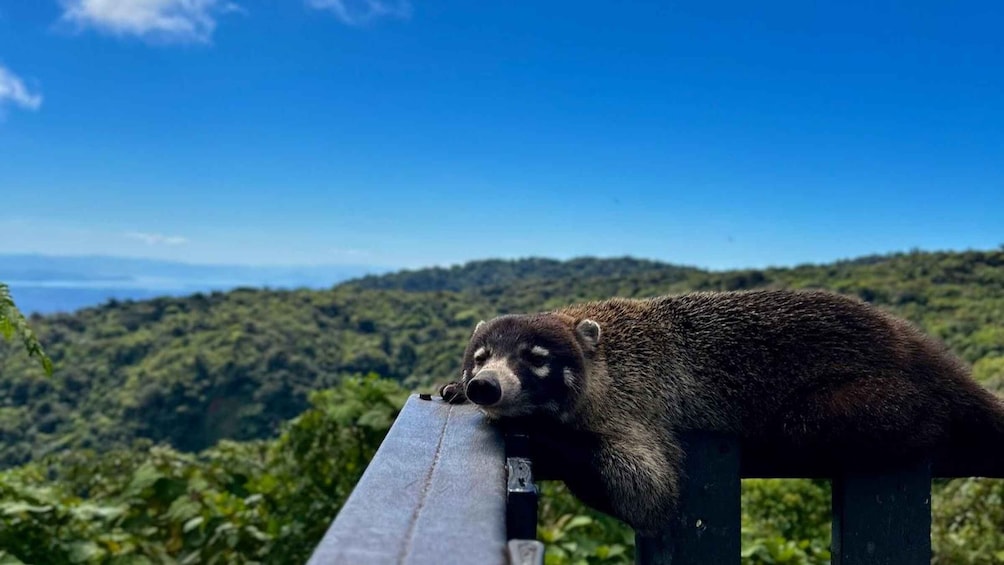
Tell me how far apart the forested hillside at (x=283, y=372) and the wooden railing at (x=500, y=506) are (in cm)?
208

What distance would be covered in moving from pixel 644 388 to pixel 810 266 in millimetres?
36017

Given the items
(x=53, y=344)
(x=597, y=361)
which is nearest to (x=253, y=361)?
(x=53, y=344)

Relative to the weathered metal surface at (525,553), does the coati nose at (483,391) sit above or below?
above

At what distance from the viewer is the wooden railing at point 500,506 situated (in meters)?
1.57

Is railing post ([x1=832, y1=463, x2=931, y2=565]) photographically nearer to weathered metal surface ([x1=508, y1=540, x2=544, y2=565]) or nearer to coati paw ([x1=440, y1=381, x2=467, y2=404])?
coati paw ([x1=440, y1=381, x2=467, y2=404])

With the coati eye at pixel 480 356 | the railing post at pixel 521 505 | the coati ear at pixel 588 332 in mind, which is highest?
the coati ear at pixel 588 332

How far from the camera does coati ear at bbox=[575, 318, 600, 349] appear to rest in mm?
3928

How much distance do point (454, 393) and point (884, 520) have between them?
1765 mm

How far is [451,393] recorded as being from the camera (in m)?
3.55

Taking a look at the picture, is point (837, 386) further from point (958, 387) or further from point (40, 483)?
point (40, 483)

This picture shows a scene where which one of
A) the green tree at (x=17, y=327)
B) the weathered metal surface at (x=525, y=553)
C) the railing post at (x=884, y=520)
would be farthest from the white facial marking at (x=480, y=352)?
the weathered metal surface at (x=525, y=553)

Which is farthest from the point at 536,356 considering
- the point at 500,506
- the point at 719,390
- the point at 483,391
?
the point at 500,506

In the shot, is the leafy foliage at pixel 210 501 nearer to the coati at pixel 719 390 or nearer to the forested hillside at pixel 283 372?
the forested hillside at pixel 283 372

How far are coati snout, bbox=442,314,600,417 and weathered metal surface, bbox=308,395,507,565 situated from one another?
28.4 inches
